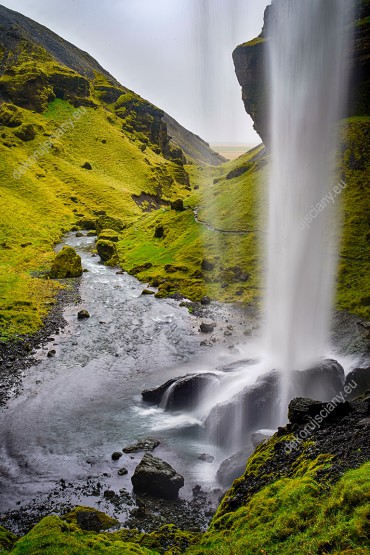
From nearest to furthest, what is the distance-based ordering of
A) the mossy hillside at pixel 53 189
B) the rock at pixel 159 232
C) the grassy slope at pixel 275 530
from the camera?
the grassy slope at pixel 275 530 → the mossy hillside at pixel 53 189 → the rock at pixel 159 232

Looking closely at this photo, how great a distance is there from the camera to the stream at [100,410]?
17625mm

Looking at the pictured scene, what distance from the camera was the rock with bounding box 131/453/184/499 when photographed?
1672 centimetres

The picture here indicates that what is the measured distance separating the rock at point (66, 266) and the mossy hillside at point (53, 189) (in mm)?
1856

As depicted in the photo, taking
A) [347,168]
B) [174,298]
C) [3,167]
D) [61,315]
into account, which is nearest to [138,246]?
[174,298]

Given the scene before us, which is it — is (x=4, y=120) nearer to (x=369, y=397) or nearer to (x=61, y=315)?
(x=61, y=315)

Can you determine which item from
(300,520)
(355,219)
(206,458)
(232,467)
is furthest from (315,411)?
(355,219)

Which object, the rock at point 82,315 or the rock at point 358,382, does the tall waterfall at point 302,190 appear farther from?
the rock at point 82,315

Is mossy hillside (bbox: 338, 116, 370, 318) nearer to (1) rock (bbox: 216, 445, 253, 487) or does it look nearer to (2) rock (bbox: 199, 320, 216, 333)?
(2) rock (bbox: 199, 320, 216, 333)

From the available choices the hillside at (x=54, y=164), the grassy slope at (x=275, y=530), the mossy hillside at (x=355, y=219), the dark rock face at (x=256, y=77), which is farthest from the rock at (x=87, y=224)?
the grassy slope at (x=275, y=530)

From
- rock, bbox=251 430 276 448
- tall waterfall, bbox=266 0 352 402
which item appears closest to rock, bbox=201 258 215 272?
tall waterfall, bbox=266 0 352 402

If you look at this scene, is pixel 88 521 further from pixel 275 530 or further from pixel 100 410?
pixel 100 410

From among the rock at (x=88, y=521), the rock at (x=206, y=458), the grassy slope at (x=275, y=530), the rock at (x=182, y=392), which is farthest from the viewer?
the rock at (x=182, y=392)

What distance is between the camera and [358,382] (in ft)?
75.0

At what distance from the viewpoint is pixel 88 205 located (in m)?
99.5
